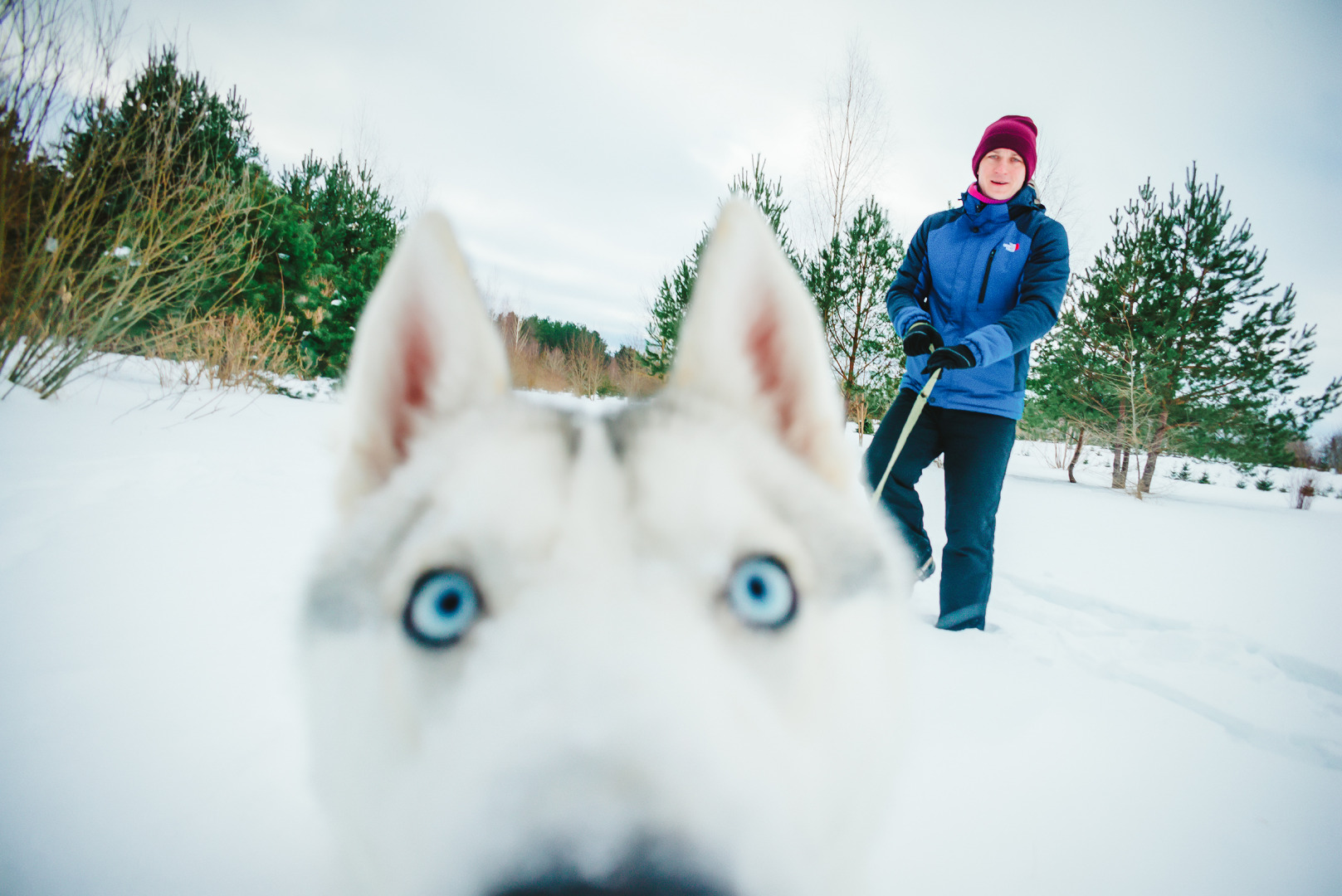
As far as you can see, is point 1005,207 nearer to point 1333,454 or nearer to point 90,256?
point 90,256

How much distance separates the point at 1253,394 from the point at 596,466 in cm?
1659

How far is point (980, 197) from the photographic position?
241 cm

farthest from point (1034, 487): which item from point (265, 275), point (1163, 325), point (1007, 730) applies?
point (265, 275)

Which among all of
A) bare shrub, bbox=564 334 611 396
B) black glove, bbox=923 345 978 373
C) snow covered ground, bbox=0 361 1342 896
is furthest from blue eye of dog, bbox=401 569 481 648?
bare shrub, bbox=564 334 611 396

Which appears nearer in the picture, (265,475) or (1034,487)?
(265,475)

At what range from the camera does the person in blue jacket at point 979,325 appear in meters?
2.29

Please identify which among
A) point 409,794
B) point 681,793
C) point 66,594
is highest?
point 681,793

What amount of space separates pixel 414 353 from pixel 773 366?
2.27ft

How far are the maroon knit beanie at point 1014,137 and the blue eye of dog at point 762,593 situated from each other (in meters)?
2.67

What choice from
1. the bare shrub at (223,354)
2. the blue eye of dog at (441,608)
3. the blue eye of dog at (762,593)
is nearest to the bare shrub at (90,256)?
the bare shrub at (223,354)

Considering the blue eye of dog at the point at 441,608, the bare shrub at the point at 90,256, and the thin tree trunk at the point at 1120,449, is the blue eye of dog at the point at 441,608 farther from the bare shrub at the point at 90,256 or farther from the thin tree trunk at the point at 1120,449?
the thin tree trunk at the point at 1120,449

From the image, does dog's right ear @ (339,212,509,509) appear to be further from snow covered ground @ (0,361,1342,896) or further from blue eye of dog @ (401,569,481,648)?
blue eye of dog @ (401,569,481,648)

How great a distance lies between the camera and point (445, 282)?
2.83 feet

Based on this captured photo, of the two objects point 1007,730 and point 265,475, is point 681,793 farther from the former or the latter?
point 265,475
